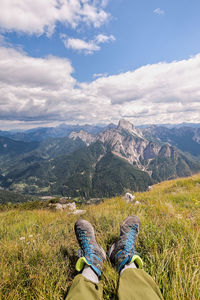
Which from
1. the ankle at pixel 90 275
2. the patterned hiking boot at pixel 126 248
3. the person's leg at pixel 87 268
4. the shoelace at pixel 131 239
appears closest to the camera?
the person's leg at pixel 87 268

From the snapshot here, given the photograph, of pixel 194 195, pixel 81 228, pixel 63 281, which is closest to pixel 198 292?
pixel 63 281

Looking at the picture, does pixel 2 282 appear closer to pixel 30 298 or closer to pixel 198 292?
pixel 30 298

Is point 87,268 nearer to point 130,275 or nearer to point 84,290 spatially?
point 84,290

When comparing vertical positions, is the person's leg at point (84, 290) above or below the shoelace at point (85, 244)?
above

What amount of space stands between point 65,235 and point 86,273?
2.02m

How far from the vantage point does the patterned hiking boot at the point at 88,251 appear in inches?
99.4

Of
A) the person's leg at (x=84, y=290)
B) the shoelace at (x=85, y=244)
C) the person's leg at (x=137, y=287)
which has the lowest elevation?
the shoelace at (x=85, y=244)

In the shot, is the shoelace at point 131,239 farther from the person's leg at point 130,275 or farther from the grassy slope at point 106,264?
the grassy slope at point 106,264

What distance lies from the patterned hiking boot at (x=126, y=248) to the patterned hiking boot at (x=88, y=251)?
0.88ft

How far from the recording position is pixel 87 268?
253 centimetres

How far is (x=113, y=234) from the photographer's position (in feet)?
12.2

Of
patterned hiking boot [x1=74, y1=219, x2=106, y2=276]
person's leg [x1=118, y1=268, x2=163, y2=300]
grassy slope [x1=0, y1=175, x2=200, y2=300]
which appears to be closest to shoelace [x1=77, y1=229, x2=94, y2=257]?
patterned hiking boot [x1=74, y1=219, x2=106, y2=276]

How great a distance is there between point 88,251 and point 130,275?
116cm

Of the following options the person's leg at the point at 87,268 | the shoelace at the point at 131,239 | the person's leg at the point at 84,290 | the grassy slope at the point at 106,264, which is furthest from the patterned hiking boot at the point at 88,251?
the shoelace at the point at 131,239
